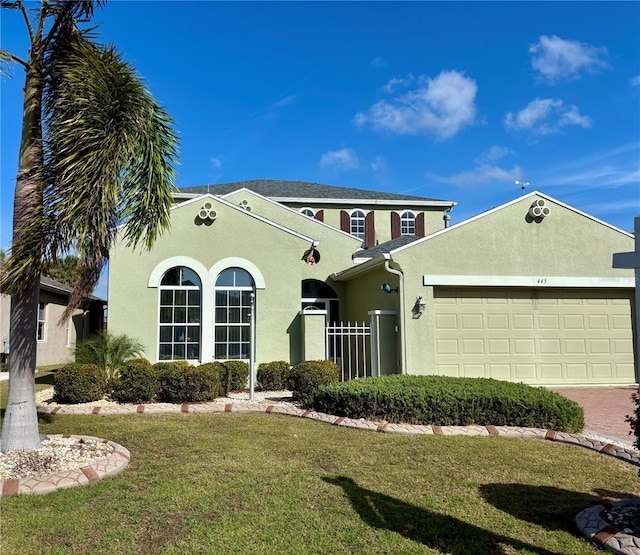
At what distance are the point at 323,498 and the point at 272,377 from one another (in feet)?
24.2

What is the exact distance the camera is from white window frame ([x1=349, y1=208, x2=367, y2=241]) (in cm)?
2470

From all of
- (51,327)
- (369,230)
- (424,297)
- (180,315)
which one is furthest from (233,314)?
(369,230)

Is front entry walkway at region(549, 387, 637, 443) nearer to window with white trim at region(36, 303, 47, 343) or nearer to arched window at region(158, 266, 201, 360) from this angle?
arched window at region(158, 266, 201, 360)

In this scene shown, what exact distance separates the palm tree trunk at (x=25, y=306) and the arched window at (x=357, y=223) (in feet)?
63.4

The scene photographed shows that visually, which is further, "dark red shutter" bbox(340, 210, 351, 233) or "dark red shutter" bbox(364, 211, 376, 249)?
"dark red shutter" bbox(364, 211, 376, 249)

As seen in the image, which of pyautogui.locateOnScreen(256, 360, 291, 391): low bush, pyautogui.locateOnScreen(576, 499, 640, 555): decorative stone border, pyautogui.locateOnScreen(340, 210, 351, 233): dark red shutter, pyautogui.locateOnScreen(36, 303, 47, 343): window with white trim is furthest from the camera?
pyautogui.locateOnScreen(340, 210, 351, 233): dark red shutter

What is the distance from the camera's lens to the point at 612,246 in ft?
43.6

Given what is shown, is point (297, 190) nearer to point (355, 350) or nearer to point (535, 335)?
point (355, 350)

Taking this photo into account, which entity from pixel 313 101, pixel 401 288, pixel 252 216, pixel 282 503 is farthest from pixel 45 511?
pixel 313 101

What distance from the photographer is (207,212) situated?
44.2ft

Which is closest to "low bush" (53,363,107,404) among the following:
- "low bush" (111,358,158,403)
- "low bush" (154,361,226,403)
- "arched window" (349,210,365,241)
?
"low bush" (111,358,158,403)

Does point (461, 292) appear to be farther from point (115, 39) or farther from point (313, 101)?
point (115, 39)

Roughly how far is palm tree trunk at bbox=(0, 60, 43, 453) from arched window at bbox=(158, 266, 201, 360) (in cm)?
707

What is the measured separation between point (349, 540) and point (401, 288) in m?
8.70
